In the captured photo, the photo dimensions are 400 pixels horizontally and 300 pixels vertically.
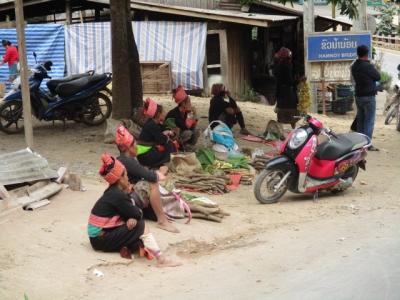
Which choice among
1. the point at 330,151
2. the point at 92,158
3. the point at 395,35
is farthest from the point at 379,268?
the point at 395,35

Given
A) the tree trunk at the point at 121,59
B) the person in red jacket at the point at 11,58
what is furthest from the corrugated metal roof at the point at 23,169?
the person in red jacket at the point at 11,58

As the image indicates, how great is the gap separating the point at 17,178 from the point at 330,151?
385 centimetres

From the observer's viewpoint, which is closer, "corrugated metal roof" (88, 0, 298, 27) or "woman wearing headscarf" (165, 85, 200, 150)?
"woman wearing headscarf" (165, 85, 200, 150)

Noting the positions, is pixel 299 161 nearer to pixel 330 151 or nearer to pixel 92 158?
pixel 330 151

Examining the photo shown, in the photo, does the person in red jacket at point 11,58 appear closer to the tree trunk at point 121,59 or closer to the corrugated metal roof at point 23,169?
the tree trunk at point 121,59

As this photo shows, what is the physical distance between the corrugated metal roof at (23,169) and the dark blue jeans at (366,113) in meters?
5.95

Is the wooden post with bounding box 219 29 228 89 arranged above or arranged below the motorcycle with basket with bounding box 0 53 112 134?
above

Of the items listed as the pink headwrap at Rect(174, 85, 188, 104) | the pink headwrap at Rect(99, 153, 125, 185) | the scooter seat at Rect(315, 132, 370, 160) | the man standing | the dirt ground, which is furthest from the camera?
the man standing

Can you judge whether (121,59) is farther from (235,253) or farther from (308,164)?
(235,253)

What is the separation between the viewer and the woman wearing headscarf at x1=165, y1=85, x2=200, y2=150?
10547 mm

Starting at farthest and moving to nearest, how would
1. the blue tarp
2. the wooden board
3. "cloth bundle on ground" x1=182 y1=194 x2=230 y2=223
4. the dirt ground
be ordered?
the wooden board, the blue tarp, "cloth bundle on ground" x1=182 y1=194 x2=230 y2=223, the dirt ground

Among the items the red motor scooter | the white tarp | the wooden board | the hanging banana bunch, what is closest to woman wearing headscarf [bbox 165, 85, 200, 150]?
the red motor scooter

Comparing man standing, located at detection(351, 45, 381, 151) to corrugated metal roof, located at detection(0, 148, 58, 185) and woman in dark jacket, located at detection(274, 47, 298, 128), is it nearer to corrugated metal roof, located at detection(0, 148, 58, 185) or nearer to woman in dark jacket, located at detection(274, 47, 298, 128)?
woman in dark jacket, located at detection(274, 47, 298, 128)

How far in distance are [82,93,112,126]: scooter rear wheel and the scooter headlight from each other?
4.89 meters
